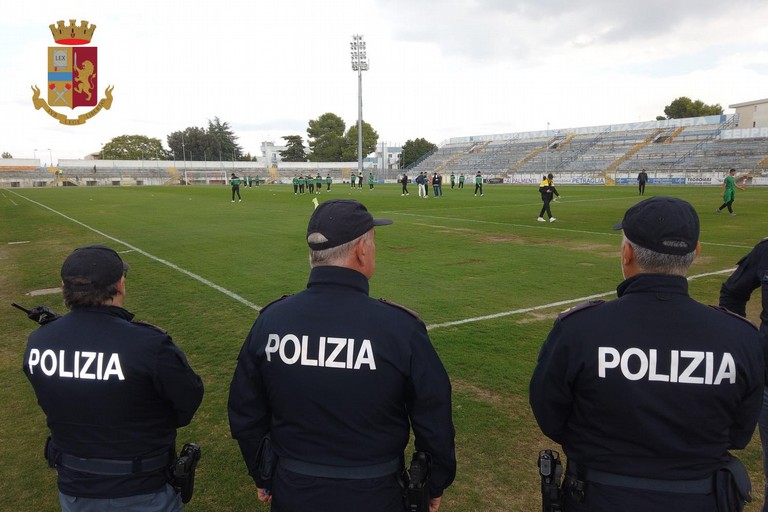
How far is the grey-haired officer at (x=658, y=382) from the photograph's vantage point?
1836mm

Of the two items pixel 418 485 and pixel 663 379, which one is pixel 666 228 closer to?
pixel 663 379

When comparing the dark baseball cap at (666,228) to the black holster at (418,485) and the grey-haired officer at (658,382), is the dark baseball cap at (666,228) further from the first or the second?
the black holster at (418,485)

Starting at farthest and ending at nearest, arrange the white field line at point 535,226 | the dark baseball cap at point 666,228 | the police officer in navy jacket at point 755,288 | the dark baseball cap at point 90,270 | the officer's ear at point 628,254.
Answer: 1. the white field line at point 535,226
2. the police officer in navy jacket at point 755,288
3. the dark baseball cap at point 90,270
4. the officer's ear at point 628,254
5. the dark baseball cap at point 666,228

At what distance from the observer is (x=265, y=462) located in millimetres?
2148

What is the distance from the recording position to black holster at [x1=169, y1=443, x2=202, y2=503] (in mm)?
2373

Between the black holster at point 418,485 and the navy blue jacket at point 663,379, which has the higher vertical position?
the navy blue jacket at point 663,379

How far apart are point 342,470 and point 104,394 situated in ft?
3.56

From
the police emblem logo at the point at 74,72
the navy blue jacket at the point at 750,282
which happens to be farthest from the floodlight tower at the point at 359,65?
the navy blue jacket at the point at 750,282

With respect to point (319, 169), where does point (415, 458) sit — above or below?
below

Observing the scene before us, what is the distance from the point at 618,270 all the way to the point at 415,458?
28.5 feet

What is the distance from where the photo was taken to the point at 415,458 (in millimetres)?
2092

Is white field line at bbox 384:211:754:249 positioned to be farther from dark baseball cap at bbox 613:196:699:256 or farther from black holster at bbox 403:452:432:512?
black holster at bbox 403:452:432:512

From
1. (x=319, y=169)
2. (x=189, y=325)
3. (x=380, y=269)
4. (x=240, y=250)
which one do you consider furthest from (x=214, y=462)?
(x=319, y=169)

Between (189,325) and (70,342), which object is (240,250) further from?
(70,342)
